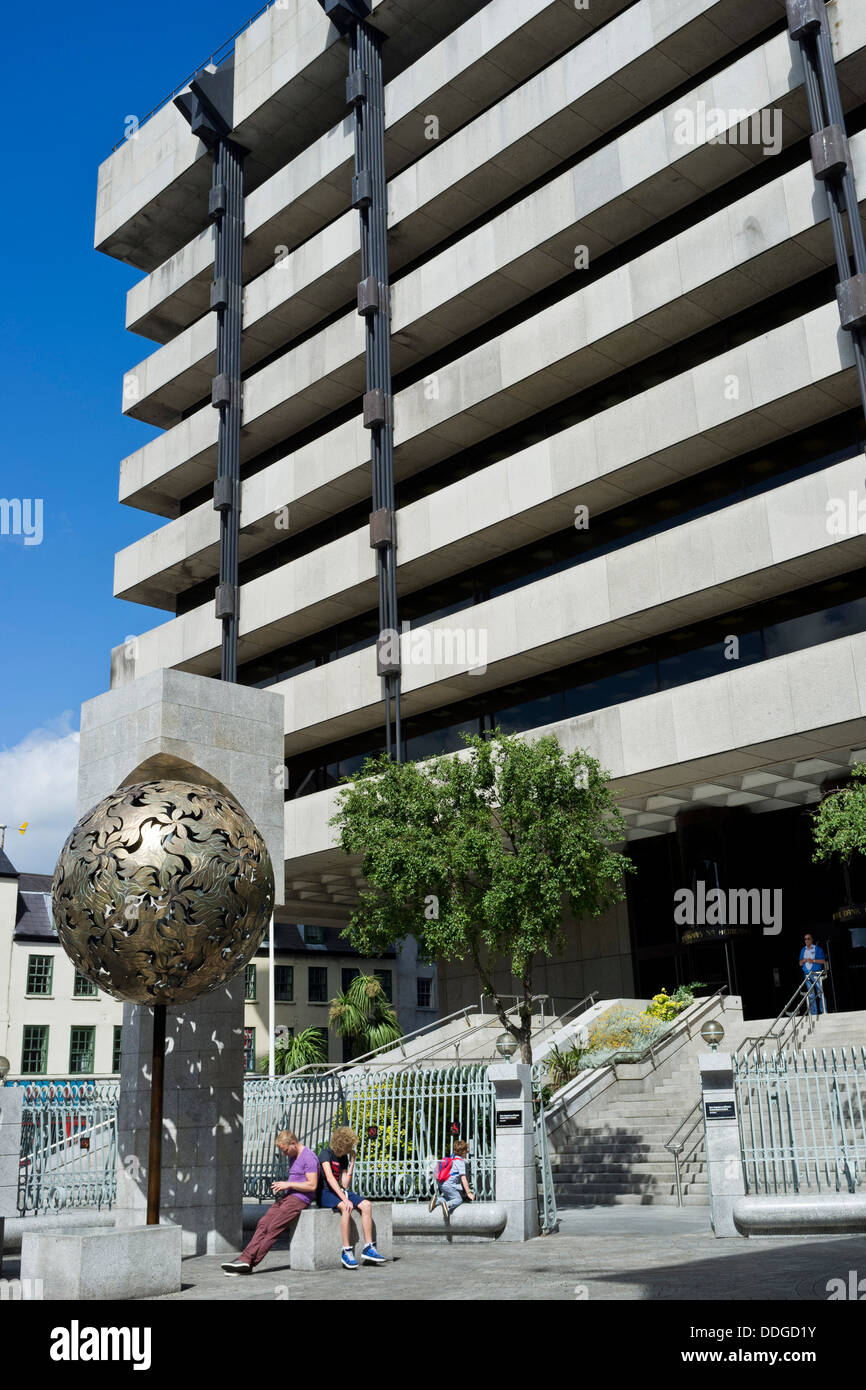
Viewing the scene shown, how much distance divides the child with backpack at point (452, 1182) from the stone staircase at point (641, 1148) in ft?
15.8

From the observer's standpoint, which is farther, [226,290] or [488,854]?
[226,290]

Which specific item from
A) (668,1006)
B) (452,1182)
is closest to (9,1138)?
(452,1182)

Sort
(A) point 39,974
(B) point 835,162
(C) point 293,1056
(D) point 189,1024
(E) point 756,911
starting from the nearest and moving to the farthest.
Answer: (D) point 189,1024 < (B) point 835,162 < (E) point 756,911 < (C) point 293,1056 < (A) point 39,974

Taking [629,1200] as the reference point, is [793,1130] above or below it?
above

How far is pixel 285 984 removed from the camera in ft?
189

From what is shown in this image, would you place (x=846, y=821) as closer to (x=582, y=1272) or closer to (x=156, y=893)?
(x=582, y=1272)

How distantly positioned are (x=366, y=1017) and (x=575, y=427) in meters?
22.0

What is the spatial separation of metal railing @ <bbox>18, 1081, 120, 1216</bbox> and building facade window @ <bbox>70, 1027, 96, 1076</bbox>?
98.1ft

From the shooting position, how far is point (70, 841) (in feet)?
35.6

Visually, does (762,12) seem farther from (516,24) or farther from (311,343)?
(311,343)

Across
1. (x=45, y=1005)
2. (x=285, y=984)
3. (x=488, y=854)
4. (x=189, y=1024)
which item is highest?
(x=285, y=984)

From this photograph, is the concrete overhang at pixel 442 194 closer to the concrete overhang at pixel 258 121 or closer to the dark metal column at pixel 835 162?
the dark metal column at pixel 835 162

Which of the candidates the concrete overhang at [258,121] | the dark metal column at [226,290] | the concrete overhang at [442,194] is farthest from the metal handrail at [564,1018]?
the concrete overhang at [258,121]

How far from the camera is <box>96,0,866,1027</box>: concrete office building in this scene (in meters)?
27.0
